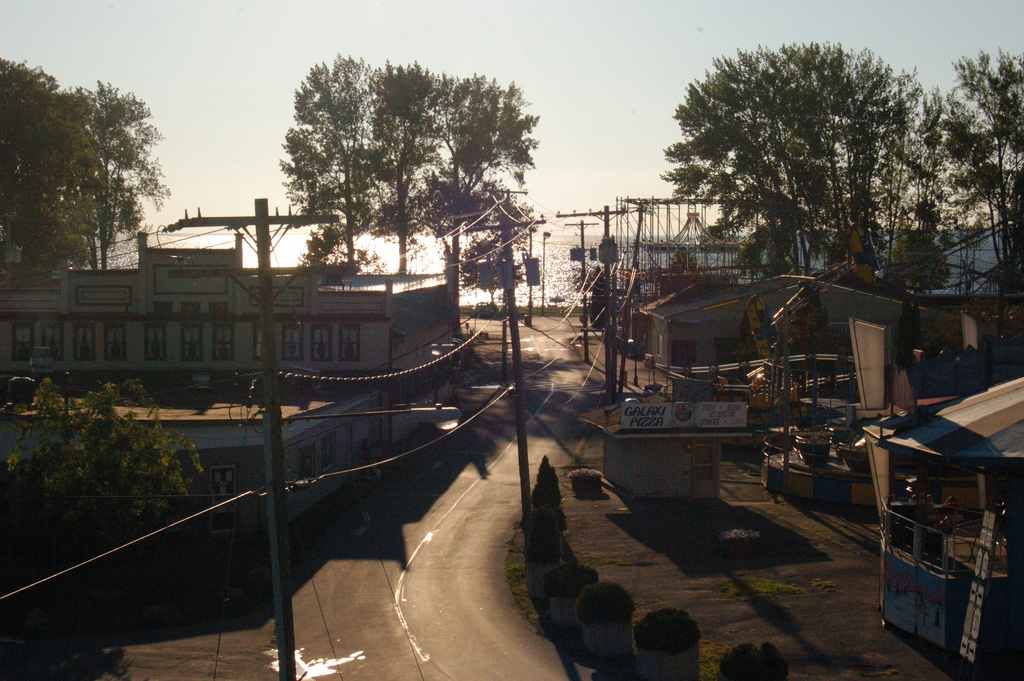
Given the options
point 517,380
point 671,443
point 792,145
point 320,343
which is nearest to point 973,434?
point 517,380

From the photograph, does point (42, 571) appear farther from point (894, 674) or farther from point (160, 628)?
point (894, 674)

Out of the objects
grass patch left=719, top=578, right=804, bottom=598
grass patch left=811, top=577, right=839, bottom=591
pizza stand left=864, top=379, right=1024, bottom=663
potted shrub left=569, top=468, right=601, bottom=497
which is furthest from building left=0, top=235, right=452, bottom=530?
pizza stand left=864, top=379, right=1024, bottom=663

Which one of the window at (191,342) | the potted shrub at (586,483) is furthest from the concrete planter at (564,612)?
the window at (191,342)

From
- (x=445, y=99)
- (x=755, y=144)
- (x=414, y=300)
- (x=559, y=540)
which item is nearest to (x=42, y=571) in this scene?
(x=559, y=540)

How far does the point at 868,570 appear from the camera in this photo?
24047mm

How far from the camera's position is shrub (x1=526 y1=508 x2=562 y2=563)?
77.2 feet

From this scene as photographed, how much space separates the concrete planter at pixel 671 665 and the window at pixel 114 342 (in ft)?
103

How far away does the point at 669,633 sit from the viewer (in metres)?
17.6

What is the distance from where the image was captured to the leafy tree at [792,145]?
67.0 metres

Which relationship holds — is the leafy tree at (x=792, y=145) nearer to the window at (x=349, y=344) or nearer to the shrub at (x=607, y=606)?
the window at (x=349, y=344)

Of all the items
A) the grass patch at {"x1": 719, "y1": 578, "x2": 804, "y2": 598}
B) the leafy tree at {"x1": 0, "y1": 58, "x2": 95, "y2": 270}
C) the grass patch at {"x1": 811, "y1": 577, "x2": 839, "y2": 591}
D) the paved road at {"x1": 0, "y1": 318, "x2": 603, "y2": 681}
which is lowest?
the paved road at {"x1": 0, "y1": 318, "x2": 603, "y2": 681}

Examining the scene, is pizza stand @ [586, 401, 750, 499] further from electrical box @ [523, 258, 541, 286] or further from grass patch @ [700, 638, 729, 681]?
grass patch @ [700, 638, 729, 681]

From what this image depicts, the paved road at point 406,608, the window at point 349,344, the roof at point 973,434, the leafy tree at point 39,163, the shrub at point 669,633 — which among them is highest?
the leafy tree at point 39,163

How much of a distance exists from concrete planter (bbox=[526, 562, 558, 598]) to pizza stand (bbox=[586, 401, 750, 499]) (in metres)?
8.76
